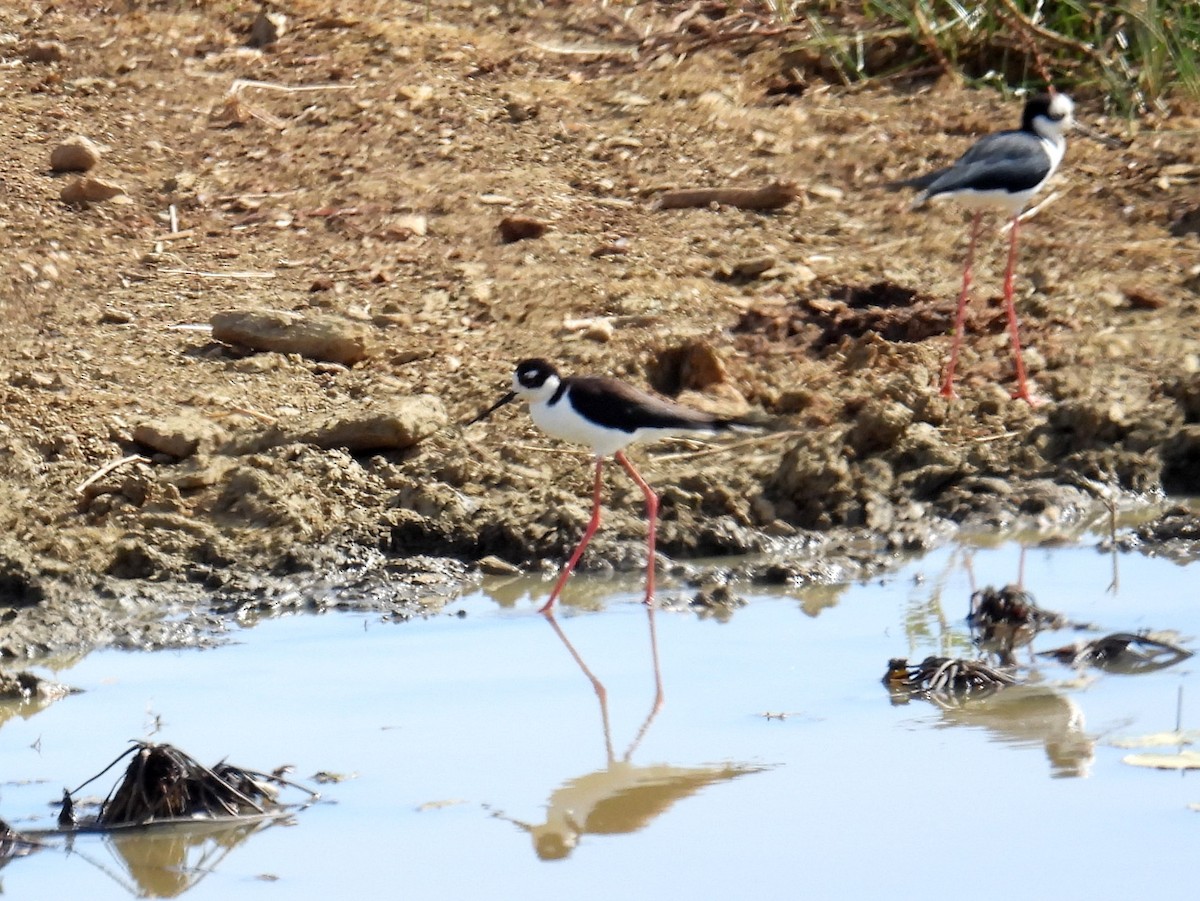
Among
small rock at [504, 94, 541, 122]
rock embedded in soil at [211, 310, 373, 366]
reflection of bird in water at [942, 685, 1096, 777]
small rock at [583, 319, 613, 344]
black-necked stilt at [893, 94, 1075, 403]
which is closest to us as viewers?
reflection of bird in water at [942, 685, 1096, 777]

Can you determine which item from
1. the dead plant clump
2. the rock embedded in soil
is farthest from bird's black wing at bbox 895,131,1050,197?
the dead plant clump

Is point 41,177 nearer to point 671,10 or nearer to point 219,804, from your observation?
point 671,10

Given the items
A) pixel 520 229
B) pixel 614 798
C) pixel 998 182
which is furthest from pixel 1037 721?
pixel 520 229

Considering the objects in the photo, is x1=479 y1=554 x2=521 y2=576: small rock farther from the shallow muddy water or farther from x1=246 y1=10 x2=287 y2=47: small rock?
x1=246 y1=10 x2=287 y2=47: small rock

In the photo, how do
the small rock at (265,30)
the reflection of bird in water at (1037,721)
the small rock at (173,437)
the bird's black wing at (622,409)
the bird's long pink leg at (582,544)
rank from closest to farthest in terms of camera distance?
the reflection of bird in water at (1037,721) → the bird's long pink leg at (582,544) → the bird's black wing at (622,409) → the small rock at (173,437) → the small rock at (265,30)

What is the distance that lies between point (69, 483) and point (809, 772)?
332cm

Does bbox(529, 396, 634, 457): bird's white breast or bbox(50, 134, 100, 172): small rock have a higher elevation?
bbox(50, 134, 100, 172): small rock

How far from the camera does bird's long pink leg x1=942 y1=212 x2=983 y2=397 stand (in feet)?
25.7

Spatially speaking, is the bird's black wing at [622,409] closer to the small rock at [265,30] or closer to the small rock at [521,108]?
the small rock at [521,108]

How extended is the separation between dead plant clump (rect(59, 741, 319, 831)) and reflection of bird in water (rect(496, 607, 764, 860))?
0.62 metres

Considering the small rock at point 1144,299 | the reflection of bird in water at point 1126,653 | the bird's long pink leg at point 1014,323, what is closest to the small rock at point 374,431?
the bird's long pink leg at point 1014,323

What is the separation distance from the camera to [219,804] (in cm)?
436

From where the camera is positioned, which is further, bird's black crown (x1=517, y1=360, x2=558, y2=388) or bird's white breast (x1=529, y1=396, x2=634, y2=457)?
bird's black crown (x1=517, y1=360, x2=558, y2=388)

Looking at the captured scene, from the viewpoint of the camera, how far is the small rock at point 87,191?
9.07 meters
